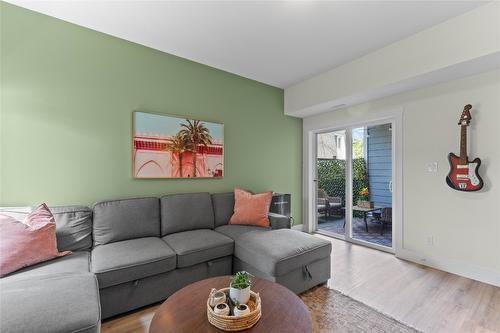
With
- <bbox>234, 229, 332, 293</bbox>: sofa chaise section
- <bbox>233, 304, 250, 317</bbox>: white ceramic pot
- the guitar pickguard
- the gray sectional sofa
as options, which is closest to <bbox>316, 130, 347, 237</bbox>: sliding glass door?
the guitar pickguard

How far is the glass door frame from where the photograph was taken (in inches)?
123

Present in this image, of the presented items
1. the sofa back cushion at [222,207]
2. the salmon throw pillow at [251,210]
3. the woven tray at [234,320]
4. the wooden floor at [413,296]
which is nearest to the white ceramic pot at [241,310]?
the woven tray at [234,320]

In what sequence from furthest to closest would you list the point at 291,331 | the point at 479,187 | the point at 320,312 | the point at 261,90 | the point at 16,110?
1. the point at 261,90
2. the point at 479,187
3. the point at 16,110
4. the point at 320,312
5. the point at 291,331

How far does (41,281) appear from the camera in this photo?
1.44m

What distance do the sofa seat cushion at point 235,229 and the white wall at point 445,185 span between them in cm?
196

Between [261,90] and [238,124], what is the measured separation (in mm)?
773

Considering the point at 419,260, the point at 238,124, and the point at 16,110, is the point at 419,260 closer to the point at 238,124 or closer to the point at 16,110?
the point at 238,124

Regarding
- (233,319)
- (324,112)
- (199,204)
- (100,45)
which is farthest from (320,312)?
(100,45)

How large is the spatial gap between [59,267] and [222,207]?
1.72m

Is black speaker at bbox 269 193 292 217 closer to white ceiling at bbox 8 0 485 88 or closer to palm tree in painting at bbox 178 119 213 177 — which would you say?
palm tree in painting at bbox 178 119 213 177

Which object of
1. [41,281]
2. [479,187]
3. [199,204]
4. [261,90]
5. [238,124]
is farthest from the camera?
[261,90]

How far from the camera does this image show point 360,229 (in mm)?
3770

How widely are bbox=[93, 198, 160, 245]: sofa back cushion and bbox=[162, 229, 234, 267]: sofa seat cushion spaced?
235 mm

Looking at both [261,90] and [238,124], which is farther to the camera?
[261,90]
